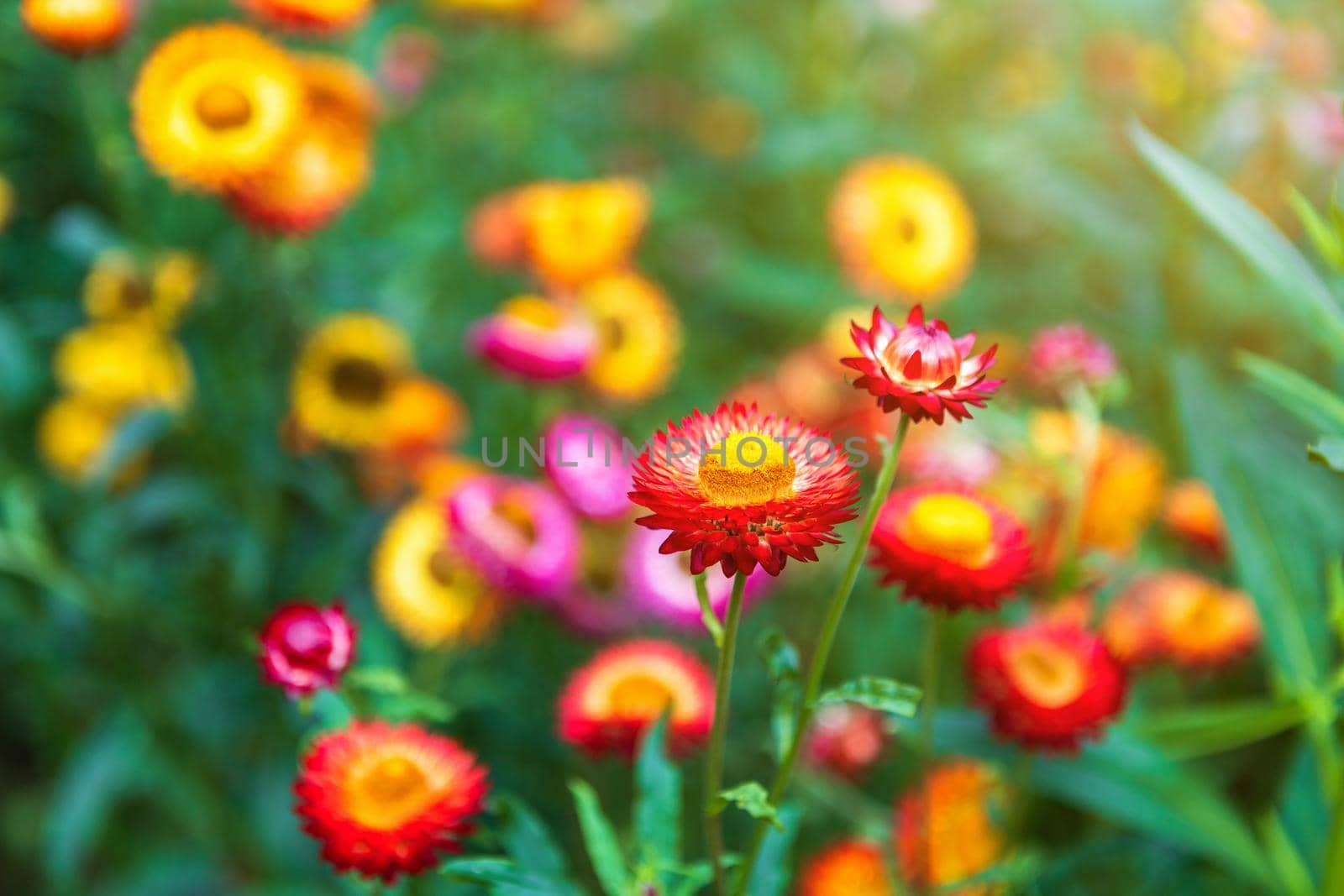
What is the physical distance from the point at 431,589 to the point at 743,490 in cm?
65

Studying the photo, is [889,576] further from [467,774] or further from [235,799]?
[235,799]

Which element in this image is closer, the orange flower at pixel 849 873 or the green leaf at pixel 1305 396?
the green leaf at pixel 1305 396

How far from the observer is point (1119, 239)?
5.46 feet

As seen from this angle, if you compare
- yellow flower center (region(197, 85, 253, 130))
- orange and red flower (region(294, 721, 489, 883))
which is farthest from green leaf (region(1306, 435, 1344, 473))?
yellow flower center (region(197, 85, 253, 130))

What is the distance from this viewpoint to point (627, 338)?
4.57 feet

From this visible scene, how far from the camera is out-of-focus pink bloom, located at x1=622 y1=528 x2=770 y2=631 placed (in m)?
1.08

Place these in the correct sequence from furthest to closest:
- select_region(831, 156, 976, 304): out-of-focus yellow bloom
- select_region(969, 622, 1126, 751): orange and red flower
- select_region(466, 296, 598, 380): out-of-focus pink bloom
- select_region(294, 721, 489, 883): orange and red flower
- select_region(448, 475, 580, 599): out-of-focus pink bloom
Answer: select_region(831, 156, 976, 304): out-of-focus yellow bloom → select_region(466, 296, 598, 380): out-of-focus pink bloom → select_region(448, 475, 580, 599): out-of-focus pink bloom → select_region(969, 622, 1126, 751): orange and red flower → select_region(294, 721, 489, 883): orange and red flower

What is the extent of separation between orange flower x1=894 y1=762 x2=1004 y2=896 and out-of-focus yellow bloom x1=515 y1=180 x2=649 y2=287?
27.4 inches

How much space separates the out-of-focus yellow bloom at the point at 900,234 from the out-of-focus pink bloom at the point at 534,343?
1.27ft

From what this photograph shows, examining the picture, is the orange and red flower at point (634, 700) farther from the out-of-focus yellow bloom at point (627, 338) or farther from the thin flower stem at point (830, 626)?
the out-of-focus yellow bloom at point (627, 338)

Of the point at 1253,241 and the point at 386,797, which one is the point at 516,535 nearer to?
the point at 386,797

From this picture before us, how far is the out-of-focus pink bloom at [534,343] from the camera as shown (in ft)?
3.75

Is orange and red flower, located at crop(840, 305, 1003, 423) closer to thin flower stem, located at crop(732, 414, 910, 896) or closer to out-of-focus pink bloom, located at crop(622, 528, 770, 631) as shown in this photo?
thin flower stem, located at crop(732, 414, 910, 896)

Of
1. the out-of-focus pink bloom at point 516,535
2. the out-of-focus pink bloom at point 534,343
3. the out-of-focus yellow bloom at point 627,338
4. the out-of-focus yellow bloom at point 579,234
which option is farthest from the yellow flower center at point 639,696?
the out-of-focus yellow bloom at point 579,234
